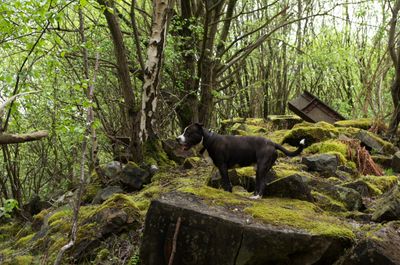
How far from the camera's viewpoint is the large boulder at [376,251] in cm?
425

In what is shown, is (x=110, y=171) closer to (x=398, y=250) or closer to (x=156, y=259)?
(x=156, y=259)

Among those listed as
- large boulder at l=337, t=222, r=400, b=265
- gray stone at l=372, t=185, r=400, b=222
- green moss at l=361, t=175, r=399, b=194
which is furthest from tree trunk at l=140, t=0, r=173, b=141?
large boulder at l=337, t=222, r=400, b=265

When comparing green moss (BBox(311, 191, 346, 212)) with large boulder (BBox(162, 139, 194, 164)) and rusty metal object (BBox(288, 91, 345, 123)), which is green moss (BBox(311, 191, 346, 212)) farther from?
rusty metal object (BBox(288, 91, 345, 123))

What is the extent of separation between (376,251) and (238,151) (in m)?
2.91

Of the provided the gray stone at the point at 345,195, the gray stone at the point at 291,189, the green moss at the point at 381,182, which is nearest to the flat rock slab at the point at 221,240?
the gray stone at the point at 291,189

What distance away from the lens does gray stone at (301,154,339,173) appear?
29.0ft

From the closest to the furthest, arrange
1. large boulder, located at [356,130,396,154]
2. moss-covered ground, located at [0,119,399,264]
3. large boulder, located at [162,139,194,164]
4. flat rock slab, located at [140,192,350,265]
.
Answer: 1. flat rock slab, located at [140,192,350,265]
2. moss-covered ground, located at [0,119,399,264]
3. large boulder, located at [162,139,194,164]
4. large boulder, located at [356,130,396,154]

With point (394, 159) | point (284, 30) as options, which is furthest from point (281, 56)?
point (394, 159)

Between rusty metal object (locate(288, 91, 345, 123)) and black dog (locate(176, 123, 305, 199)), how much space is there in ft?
30.7

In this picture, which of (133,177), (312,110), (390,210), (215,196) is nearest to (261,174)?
(215,196)

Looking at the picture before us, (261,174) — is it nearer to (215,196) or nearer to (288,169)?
(215,196)

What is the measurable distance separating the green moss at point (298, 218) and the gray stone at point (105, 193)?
14.7 feet

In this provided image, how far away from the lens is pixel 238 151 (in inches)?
265

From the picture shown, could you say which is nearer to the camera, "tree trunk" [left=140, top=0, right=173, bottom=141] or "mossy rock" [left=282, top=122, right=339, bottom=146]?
"tree trunk" [left=140, top=0, right=173, bottom=141]
